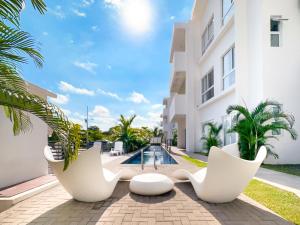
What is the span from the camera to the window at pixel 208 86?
51.8ft

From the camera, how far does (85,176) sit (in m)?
4.33

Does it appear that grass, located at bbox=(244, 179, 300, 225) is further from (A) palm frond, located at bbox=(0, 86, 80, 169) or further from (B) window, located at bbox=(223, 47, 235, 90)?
(B) window, located at bbox=(223, 47, 235, 90)

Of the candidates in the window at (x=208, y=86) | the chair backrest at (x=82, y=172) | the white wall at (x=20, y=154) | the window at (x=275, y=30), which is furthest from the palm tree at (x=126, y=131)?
the chair backrest at (x=82, y=172)

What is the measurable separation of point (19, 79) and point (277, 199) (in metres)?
5.81

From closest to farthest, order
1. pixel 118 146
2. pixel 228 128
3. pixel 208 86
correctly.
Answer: pixel 228 128 < pixel 208 86 < pixel 118 146

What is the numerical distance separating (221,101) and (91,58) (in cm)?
1002

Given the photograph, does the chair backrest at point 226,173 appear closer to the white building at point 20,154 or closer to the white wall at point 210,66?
the white building at point 20,154

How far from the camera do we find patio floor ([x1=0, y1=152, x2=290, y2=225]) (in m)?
3.75

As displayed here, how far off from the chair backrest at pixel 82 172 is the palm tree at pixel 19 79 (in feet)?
2.05

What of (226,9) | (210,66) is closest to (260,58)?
(226,9)

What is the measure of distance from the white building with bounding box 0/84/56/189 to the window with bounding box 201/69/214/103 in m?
11.5

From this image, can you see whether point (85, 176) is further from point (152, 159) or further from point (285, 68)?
point (152, 159)

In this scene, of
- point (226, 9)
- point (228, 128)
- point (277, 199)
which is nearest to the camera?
point (277, 199)

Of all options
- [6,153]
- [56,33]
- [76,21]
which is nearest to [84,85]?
[76,21]
